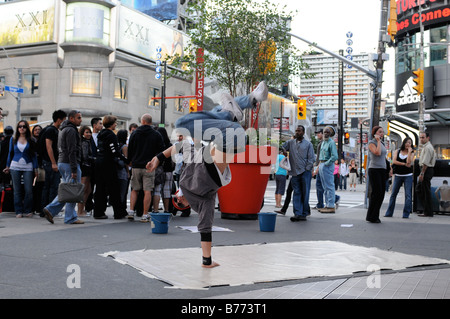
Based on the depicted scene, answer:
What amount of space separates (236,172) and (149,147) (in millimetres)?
1993

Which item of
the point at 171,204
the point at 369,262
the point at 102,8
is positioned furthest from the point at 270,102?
the point at 369,262

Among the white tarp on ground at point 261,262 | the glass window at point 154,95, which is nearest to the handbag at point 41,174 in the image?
the white tarp on ground at point 261,262

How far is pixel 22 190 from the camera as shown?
9.87 m

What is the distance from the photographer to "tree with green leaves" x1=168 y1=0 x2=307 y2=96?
659 inches

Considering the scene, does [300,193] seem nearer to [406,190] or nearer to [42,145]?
[406,190]

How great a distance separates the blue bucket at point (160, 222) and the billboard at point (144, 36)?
35.7 meters

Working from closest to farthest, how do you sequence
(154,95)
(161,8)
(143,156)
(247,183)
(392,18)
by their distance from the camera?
(143,156) < (247,183) < (392,18) < (154,95) < (161,8)

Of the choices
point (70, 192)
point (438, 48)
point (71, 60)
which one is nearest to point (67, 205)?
point (70, 192)

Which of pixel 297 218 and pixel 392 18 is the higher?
pixel 392 18

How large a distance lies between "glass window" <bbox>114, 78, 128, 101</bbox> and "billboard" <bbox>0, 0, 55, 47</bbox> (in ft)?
20.9

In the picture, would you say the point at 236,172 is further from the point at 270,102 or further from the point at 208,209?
the point at 270,102

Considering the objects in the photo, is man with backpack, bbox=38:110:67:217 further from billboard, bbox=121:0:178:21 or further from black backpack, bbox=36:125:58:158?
billboard, bbox=121:0:178:21

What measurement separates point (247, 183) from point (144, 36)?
39.4 metres

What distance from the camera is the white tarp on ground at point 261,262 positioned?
4.64 metres
